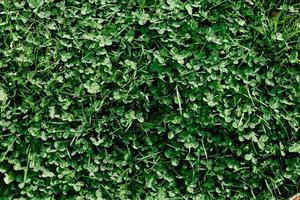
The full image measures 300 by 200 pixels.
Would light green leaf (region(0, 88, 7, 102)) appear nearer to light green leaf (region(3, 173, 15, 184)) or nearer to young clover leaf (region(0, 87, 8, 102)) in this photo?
young clover leaf (region(0, 87, 8, 102))

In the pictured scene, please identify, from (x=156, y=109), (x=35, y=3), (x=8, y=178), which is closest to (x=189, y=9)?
(x=156, y=109)

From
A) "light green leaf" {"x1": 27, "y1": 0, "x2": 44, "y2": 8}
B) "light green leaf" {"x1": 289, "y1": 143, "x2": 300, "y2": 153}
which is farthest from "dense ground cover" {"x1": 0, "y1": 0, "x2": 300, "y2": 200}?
"light green leaf" {"x1": 27, "y1": 0, "x2": 44, "y2": 8}

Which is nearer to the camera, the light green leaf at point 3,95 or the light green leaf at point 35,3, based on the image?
the light green leaf at point 3,95

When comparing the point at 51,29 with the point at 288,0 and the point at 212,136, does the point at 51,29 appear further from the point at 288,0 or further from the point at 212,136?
the point at 288,0

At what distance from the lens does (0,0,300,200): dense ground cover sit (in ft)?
9.40

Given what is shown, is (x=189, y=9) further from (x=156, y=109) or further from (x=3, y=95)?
(x=3, y=95)

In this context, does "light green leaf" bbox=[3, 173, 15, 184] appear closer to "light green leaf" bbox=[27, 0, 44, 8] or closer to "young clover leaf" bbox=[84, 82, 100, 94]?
"young clover leaf" bbox=[84, 82, 100, 94]

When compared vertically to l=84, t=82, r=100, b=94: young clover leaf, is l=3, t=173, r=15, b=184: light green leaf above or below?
below

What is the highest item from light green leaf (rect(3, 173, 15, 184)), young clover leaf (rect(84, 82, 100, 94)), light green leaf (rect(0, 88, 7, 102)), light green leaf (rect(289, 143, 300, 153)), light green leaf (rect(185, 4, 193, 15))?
light green leaf (rect(185, 4, 193, 15))

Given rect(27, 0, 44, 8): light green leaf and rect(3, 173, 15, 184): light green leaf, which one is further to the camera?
rect(27, 0, 44, 8): light green leaf

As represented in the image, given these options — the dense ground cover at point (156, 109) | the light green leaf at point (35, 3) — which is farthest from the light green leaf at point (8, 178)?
the light green leaf at point (35, 3)

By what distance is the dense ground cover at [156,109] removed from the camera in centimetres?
287

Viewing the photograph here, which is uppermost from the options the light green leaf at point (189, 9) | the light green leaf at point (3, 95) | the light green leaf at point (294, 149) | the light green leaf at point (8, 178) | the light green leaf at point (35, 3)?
the light green leaf at point (189, 9)

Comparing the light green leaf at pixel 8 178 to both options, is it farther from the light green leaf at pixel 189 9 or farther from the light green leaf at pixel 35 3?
the light green leaf at pixel 189 9
